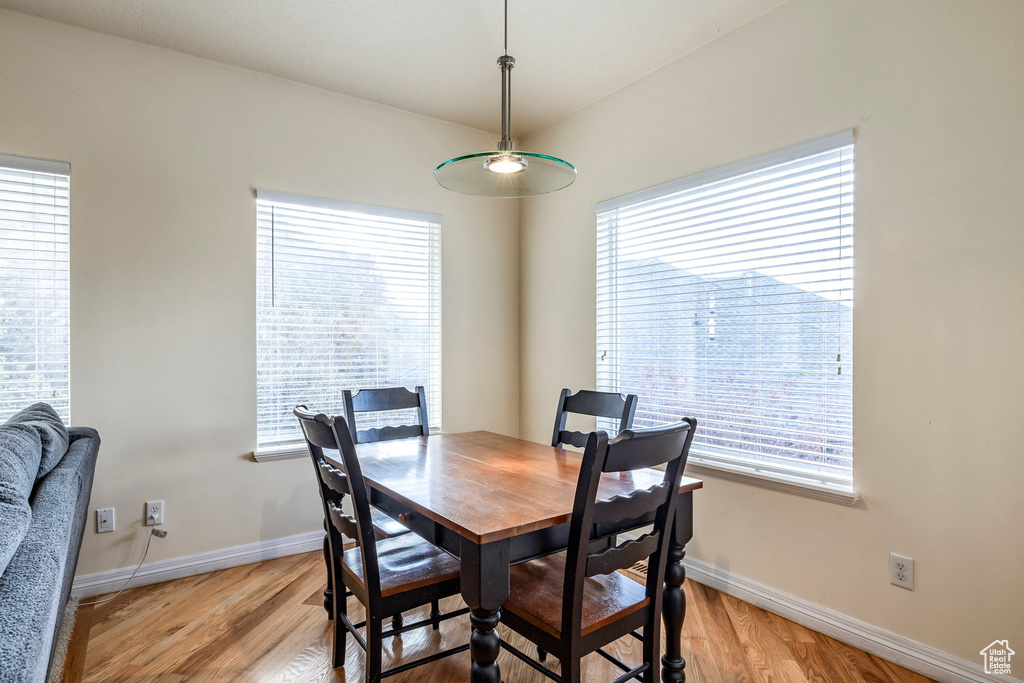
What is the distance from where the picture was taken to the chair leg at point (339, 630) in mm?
1873

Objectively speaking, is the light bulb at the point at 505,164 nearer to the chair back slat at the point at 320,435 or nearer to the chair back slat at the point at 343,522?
the chair back slat at the point at 320,435

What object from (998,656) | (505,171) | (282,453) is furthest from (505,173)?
Result: (998,656)

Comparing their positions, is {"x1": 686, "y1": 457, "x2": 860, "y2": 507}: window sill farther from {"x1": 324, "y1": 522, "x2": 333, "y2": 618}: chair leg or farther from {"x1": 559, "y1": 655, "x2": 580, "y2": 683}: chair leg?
{"x1": 324, "y1": 522, "x2": 333, "y2": 618}: chair leg

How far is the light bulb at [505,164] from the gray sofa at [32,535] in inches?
59.6

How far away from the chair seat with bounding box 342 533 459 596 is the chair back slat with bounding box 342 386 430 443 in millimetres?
723

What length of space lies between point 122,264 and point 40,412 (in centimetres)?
88

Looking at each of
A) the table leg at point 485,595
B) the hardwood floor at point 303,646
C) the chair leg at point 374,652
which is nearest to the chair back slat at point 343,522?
the chair leg at point 374,652

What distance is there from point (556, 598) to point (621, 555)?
0.77 ft

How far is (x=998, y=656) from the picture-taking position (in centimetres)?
176

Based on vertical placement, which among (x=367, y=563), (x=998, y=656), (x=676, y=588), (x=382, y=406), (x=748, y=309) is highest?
(x=748, y=309)

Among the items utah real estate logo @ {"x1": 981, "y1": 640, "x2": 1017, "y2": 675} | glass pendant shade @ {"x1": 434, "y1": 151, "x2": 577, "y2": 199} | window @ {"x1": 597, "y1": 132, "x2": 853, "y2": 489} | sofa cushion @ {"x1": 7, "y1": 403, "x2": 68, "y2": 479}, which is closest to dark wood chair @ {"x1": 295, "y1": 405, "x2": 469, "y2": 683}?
sofa cushion @ {"x1": 7, "y1": 403, "x2": 68, "y2": 479}

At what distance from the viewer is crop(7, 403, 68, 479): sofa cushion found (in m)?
1.62

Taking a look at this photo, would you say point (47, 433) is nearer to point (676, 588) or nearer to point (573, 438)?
point (573, 438)

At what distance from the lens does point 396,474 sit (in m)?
1.86
